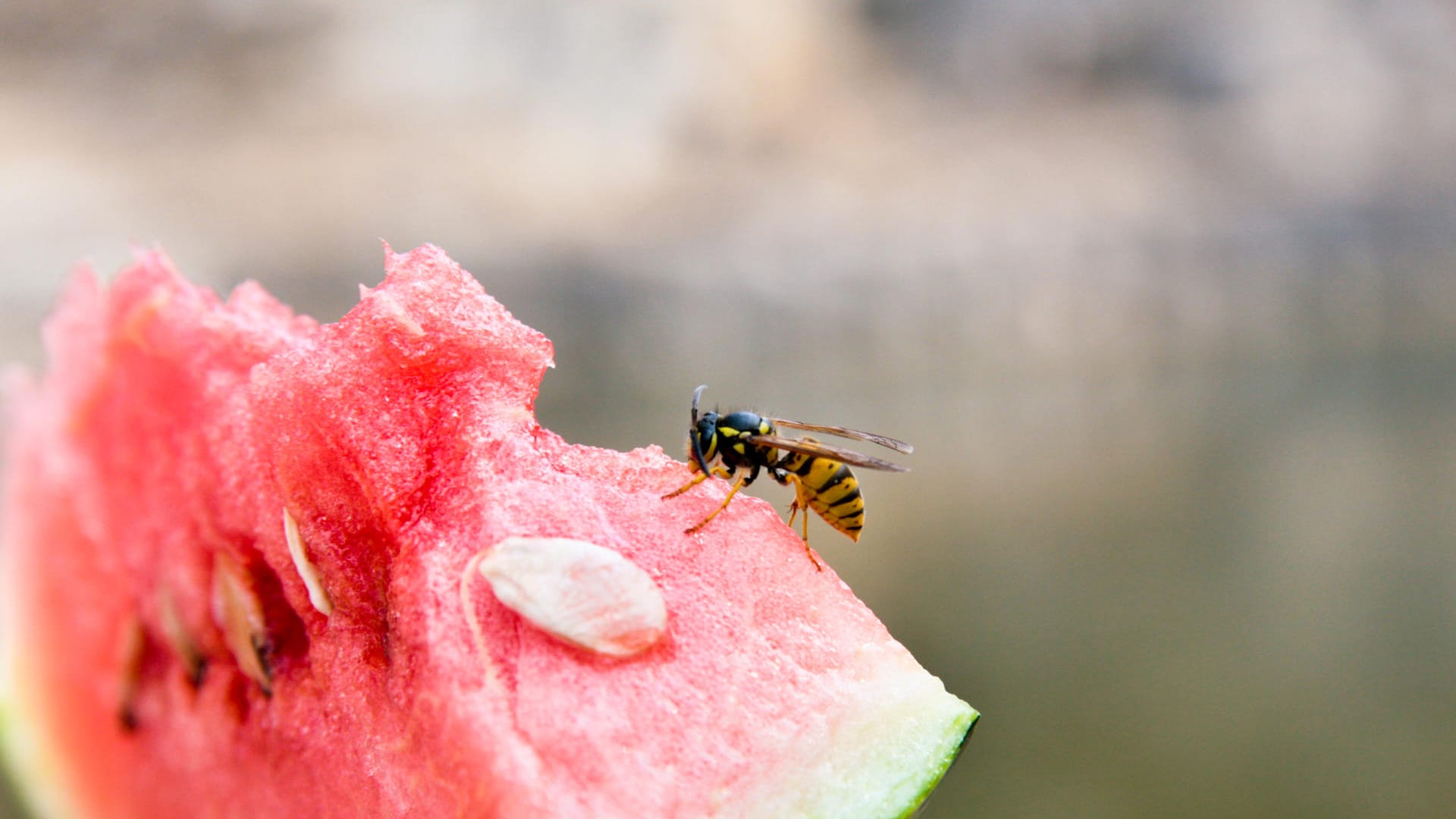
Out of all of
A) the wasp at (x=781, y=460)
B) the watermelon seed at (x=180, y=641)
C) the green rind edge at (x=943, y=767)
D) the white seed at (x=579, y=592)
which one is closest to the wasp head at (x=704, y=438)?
the wasp at (x=781, y=460)

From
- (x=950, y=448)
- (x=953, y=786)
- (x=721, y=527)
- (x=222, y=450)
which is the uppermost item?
(x=950, y=448)

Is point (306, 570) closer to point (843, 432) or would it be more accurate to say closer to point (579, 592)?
point (579, 592)

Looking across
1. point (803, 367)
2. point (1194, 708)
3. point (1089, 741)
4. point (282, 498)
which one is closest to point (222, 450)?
point (282, 498)

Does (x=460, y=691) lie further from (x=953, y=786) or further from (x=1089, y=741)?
(x=1089, y=741)

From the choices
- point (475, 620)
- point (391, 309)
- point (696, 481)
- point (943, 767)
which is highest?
point (391, 309)

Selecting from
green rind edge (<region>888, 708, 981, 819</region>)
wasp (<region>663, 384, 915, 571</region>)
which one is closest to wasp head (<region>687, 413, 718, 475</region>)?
wasp (<region>663, 384, 915, 571</region>)

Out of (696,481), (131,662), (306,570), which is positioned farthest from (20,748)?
(696,481)
